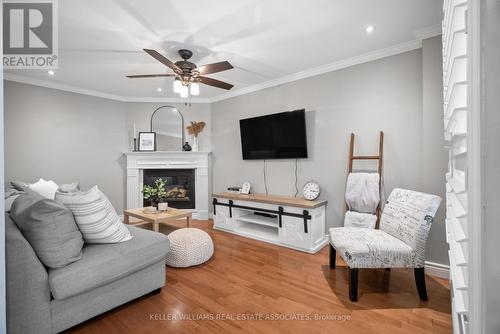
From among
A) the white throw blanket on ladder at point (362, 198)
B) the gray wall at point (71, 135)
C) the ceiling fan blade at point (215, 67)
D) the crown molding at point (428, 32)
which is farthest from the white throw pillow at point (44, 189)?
the crown molding at point (428, 32)

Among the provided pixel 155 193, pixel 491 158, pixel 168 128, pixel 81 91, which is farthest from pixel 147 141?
pixel 491 158

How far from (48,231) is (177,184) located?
3.55 m

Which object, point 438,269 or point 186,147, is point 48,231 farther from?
point 186,147

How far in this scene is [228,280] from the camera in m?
2.38

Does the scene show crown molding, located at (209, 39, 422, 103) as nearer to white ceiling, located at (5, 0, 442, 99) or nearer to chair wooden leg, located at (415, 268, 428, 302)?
white ceiling, located at (5, 0, 442, 99)

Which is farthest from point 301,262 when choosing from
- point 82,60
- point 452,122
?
point 82,60

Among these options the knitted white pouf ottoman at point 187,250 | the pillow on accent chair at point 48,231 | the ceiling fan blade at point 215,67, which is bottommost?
the knitted white pouf ottoman at point 187,250

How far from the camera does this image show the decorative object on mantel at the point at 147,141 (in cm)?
487

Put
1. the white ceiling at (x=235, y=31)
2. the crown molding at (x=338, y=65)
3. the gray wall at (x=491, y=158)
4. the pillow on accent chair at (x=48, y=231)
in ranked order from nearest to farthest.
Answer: the gray wall at (x=491, y=158), the pillow on accent chair at (x=48, y=231), the white ceiling at (x=235, y=31), the crown molding at (x=338, y=65)

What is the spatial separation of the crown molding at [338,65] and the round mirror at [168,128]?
1.28 meters

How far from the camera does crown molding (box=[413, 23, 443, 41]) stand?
238 cm

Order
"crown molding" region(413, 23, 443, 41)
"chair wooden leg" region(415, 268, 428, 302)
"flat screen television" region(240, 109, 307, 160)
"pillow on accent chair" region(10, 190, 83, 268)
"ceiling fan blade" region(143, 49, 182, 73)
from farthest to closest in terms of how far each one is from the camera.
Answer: "flat screen television" region(240, 109, 307, 160), "crown molding" region(413, 23, 443, 41), "ceiling fan blade" region(143, 49, 182, 73), "chair wooden leg" region(415, 268, 428, 302), "pillow on accent chair" region(10, 190, 83, 268)

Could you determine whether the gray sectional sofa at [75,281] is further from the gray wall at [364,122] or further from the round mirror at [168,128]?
the round mirror at [168,128]

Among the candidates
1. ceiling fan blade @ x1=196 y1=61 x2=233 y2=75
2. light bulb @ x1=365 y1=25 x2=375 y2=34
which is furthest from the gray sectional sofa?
light bulb @ x1=365 y1=25 x2=375 y2=34
